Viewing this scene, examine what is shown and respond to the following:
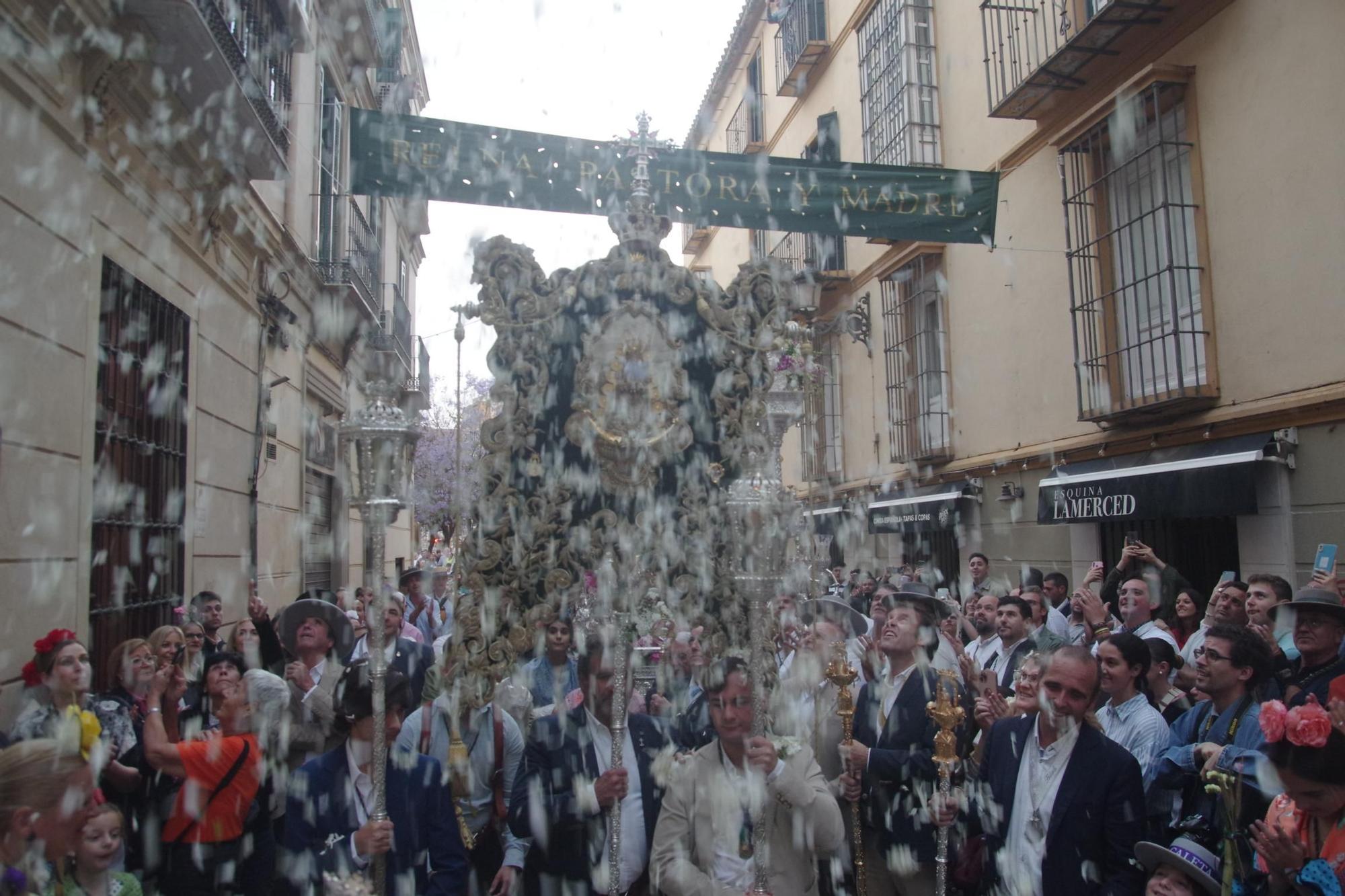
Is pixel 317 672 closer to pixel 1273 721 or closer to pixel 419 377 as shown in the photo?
pixel 1273 721

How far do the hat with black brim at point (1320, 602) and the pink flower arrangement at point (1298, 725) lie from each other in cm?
146

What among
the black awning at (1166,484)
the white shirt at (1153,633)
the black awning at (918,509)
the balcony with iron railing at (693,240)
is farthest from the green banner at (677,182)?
the balcony with iron railing at (693,240)

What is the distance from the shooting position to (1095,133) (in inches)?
343

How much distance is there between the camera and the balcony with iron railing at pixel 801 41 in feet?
50.8

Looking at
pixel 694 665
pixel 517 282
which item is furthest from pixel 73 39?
pixel 694 665

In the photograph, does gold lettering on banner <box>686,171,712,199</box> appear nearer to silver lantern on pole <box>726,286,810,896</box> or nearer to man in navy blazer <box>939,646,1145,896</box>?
silver lantern on pole <box>726,286,810,896</box>

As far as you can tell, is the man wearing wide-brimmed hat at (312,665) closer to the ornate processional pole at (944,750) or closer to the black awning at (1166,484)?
the ornate processional pole at (944,750)

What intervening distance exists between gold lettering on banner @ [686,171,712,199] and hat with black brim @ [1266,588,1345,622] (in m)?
4.40

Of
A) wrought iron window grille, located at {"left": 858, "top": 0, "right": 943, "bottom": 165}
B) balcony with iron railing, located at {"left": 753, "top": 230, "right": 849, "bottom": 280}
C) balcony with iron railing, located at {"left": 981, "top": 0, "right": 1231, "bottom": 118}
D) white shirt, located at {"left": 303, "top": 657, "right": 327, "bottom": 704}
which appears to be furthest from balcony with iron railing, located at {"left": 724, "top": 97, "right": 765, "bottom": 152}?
white shirt, located at {"left": 303, "top": 657, "right": 327, "bottom": 704}

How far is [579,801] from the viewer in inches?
143

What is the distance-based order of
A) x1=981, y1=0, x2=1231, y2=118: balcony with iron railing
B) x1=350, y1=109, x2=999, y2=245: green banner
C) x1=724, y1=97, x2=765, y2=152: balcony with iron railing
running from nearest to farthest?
1. x1=350, y1=109, x2=999, y2=245: green banner
2. x1=981, y1=0, x2=1231, y2=118: balcony with iron railing
3. x1=724, y1=97, x2=765, y2=152: balcony with iron railing

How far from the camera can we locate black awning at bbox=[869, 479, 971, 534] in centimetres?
1117

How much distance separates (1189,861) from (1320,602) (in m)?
1.59

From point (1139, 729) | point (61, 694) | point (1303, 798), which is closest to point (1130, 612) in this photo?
point (1139, 729)
